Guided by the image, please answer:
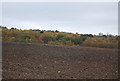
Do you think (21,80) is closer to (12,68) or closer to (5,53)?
(12,68)

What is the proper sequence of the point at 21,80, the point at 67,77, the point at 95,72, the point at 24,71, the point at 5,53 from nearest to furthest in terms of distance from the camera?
the point at 21,80
the point at 67,77
the point at 24,71
the point at 95,72
the point at 5,53

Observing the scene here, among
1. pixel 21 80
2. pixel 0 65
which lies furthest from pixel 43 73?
pixel 0 65

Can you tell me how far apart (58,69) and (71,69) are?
19.8 inches

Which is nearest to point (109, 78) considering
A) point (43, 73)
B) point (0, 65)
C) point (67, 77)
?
point (67, 77)

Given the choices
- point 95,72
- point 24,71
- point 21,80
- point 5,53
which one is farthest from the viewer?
point 5,53

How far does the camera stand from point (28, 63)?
9023 millimetres

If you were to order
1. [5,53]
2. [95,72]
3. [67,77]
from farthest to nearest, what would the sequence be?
[5,53], [95,72], [67,77]

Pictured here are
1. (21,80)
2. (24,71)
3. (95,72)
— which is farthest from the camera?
(95,72)

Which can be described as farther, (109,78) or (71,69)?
(71,69)

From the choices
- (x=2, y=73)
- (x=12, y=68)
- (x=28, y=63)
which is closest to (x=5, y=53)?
(x=28, y=63)

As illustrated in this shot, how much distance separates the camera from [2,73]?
7297mm

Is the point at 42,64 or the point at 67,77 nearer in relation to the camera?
the point at 67,77

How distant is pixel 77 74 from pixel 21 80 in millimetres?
2047

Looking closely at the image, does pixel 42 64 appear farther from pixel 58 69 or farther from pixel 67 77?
pixel 67 77
